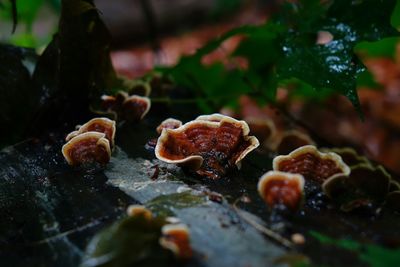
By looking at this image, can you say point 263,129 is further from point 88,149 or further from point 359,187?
point 88,149

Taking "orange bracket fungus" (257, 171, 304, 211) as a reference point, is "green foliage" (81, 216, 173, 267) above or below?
below

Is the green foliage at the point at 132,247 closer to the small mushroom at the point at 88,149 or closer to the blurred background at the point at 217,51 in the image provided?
the small mushroom at the point at 88,149

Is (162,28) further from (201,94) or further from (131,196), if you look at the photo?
(131,196)

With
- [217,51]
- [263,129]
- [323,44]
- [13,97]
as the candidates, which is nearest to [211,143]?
[323,44]

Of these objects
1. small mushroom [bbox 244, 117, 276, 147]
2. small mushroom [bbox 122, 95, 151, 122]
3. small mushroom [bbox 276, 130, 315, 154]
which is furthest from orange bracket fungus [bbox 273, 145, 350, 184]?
small mushroom [bbox 244, 117, 276, 147]

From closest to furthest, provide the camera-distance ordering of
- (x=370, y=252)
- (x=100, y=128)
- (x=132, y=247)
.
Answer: (x=370, y=252), (x=132, y=247), (x=100, y=128)

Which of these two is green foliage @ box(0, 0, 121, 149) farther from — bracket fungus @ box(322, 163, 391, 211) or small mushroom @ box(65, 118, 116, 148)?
bracket fungus @ box(322, 163, 391, 211)

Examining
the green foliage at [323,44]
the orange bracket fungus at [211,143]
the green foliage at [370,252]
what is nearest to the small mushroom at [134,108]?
the green foliage at [323,44]
